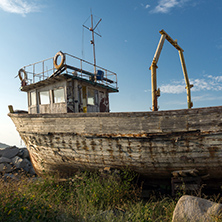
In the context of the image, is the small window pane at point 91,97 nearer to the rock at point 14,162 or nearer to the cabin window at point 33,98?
the cabin window at point 33,98

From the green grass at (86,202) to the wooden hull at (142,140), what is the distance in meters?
0.59

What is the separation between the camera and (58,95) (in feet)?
27.8

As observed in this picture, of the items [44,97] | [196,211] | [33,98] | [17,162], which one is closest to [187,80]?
[44,97]

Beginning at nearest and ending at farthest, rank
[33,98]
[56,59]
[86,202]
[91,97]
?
[86,202], [56,59], [91,97], [33,98]

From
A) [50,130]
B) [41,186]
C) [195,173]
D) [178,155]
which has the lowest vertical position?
[41,186]

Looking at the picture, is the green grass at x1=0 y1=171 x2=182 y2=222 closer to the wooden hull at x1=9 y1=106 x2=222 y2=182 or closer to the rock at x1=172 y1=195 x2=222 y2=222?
the rock at x1=172 y1=195 x2=222 y2=222

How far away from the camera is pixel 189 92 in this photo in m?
10.3

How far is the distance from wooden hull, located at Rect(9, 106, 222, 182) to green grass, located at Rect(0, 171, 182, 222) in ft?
1.94

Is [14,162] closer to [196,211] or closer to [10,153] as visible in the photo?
[10,153]

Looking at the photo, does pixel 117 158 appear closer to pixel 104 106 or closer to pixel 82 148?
pixel 82 148

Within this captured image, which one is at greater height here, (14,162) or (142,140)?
(142,140)

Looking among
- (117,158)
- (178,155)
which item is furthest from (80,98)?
(178,155)

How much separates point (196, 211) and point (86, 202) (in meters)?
2.59

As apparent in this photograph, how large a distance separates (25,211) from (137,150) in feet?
10.5
